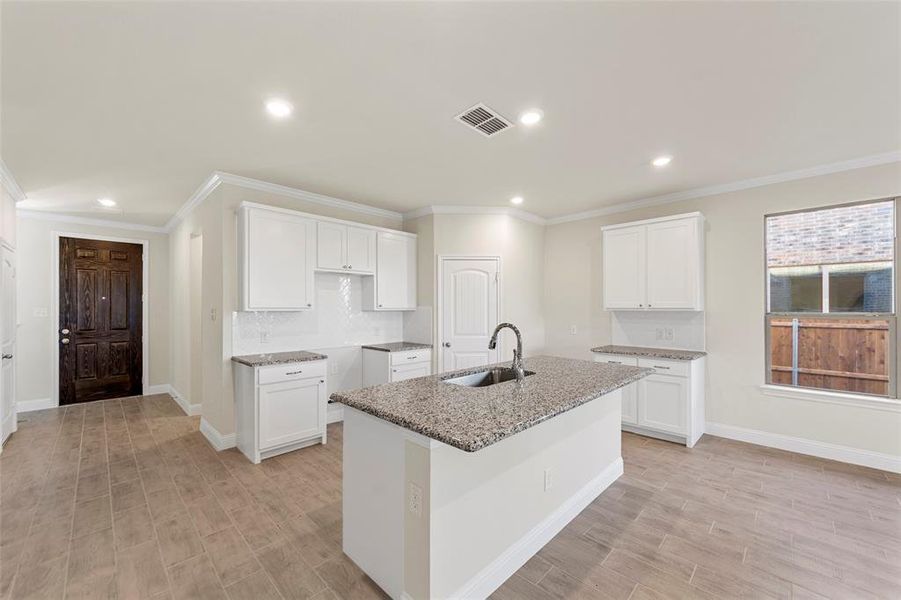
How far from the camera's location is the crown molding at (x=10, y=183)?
11.1 feet

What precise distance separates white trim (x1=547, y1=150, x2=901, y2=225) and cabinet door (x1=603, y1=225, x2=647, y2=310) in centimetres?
45

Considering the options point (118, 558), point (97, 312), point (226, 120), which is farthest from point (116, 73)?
point (97, 312)

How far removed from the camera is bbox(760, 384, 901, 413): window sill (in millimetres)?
3156

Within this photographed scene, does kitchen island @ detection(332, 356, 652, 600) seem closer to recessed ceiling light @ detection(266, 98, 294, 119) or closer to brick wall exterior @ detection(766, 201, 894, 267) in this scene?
recessed ceiling light @ detection(266, 98, 294, 119)

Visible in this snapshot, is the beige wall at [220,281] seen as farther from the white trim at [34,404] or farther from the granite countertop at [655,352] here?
the granite countertop at [655,352]

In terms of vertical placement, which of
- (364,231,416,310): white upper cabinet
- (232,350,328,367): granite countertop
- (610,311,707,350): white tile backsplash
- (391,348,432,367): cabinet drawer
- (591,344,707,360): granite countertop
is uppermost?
(364,231,416,310): white upper cabinet

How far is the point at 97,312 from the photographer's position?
212 inches

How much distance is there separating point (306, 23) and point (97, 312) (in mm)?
5845

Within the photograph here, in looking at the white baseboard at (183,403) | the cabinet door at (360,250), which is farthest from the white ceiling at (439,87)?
the white baseboard at (183,403)

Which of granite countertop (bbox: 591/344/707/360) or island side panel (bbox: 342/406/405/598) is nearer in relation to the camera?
island side panel (bbox: 342/406/405/598)

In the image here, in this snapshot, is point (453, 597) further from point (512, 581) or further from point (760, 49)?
point (760, 49)

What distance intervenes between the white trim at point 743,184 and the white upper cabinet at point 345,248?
267cm

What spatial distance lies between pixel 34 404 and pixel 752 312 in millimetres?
8412

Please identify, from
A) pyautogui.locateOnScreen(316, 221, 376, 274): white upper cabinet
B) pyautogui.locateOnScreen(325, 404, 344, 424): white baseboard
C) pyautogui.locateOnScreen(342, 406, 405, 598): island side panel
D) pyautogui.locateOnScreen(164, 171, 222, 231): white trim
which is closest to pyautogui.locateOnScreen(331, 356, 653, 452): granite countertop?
pyautogui.locateOnScreen(342, 406, 405, 598): island side panel
